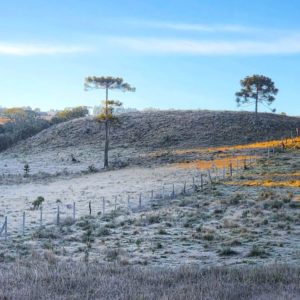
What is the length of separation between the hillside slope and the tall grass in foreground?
63.3 meters

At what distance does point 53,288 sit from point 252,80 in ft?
226

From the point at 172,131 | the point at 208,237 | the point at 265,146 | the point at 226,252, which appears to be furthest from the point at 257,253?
the point at 172,131

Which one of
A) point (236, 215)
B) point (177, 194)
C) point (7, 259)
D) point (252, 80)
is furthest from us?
point (252, 80)

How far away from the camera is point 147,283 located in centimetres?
1122

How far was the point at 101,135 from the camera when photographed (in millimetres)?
87875

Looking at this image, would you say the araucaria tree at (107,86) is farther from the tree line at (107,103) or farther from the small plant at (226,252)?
the small plant at (226,252)

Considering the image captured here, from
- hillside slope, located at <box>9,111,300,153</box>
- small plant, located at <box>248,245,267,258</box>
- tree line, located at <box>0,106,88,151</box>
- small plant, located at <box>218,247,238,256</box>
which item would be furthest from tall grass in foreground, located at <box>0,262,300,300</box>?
tree line, located at <box>0,106,88,151</box>

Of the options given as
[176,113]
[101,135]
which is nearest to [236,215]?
[101,135]

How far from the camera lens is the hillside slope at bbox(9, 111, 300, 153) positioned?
3145 inches

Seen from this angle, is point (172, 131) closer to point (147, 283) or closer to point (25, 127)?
point (25, 127)

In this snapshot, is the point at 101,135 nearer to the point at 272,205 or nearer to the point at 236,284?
the point at 272,205

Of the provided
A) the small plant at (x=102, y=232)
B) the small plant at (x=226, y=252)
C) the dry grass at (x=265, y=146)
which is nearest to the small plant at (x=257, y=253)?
the small plant at (x=226, y=252)

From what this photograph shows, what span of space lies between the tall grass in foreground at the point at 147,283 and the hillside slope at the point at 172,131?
63.3m

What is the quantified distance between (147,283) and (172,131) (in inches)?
2928
